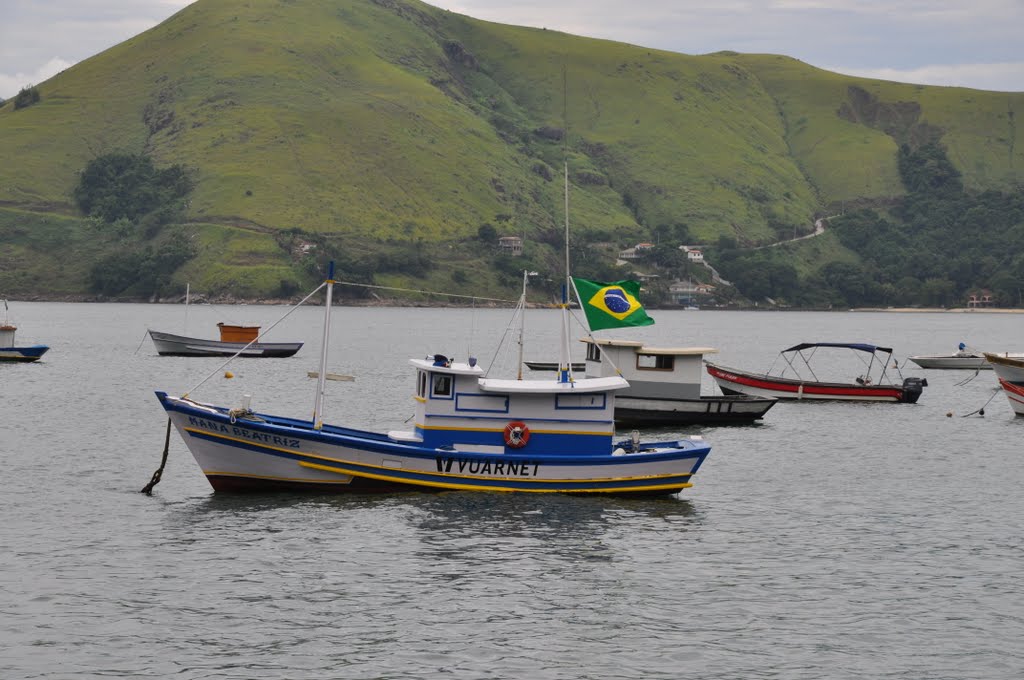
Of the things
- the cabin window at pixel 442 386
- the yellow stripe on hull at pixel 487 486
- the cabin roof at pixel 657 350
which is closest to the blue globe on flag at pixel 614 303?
the yellow stripe on hull at pixel 487 486

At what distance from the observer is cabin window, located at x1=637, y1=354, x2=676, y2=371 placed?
64.5m

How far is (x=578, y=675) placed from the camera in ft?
81.6

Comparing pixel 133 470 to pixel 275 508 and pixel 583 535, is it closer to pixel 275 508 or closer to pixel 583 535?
pixel 275 508

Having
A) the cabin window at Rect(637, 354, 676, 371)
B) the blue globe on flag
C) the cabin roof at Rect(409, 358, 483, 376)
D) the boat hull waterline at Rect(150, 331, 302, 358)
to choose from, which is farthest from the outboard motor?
the boat hull waterline at Rect(150, 331, 302, 358)

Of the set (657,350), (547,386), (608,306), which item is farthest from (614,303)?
(657,350)

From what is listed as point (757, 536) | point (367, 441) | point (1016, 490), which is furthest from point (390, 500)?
point (1016, 490)

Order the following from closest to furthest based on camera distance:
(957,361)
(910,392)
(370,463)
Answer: (370,463), (910,392), (957,361)

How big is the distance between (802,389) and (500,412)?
1896 inches

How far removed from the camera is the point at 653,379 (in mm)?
64625

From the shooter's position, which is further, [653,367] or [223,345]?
[223,345]

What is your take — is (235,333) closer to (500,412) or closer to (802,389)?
(802,389)

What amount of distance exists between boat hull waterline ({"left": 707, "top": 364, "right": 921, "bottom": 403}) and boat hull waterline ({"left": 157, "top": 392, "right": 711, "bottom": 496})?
39.0 metres

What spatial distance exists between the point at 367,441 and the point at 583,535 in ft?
26.0

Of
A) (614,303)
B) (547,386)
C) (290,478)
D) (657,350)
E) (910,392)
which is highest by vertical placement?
(614,303)
